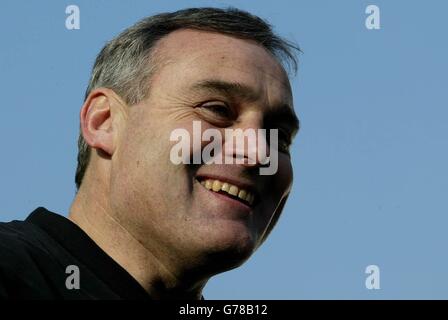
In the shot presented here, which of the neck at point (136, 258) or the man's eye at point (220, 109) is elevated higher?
the man's eye at point (220, 109)

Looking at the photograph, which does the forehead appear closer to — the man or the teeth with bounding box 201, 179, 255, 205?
the man

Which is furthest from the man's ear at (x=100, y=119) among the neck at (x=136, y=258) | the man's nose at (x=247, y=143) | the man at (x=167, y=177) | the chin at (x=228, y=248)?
the chin at (x=228, y=248)

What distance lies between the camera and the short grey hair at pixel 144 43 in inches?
204

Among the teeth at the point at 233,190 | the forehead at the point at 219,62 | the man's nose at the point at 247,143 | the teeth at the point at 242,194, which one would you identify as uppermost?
the forehead at the point at 219,62

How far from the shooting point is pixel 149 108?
500 centimetres

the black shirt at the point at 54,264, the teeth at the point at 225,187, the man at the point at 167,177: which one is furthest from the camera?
the teeth at the point at 225,187

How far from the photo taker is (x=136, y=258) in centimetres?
480

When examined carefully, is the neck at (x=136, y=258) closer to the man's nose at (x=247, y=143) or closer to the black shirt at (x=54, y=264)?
the black shirt at (x=54, y=264)

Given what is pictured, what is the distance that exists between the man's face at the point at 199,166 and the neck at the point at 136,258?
0.10 feet

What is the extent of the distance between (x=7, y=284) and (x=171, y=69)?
1444mm

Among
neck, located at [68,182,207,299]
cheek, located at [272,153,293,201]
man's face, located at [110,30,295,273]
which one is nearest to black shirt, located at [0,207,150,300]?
neck, located at [68,182,207,299]

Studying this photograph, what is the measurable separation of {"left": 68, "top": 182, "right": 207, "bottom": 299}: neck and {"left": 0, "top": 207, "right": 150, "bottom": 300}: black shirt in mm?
143

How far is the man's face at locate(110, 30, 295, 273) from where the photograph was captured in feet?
15.5
